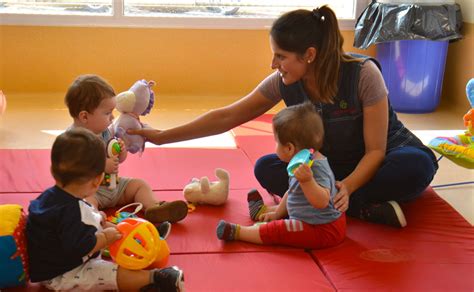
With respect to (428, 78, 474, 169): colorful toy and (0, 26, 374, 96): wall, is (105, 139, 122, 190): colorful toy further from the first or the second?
(0, 26, 374, 96): wall

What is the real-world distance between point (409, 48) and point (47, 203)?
3202 mm

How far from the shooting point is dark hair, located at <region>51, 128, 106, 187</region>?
1.80m

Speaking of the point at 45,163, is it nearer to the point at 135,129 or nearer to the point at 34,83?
the point at 135,129

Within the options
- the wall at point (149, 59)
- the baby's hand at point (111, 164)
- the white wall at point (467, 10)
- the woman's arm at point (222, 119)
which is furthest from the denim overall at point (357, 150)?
the wall at point (149, 59)

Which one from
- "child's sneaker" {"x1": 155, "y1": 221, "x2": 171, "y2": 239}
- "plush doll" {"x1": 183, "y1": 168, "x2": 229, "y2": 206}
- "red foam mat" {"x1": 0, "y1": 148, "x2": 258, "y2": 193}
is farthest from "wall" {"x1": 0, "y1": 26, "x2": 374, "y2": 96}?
"child's sneaker" {"x1": 155, "y1": 221, "x2": 171, "y2": 239}

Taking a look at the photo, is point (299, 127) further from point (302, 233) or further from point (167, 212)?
point (167, 212)

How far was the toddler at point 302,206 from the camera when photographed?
2154 millimetres

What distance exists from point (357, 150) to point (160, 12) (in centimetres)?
283

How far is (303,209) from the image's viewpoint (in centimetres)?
219

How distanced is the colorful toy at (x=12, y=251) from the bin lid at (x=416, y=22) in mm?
3059

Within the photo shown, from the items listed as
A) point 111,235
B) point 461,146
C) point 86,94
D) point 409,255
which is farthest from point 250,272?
point 461,146

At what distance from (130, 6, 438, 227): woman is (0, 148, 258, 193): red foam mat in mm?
330

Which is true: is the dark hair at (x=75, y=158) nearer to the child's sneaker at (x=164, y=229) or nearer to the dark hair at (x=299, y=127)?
the child's sneaker at (x=164, y=229)

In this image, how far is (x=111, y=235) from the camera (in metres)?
1.86
